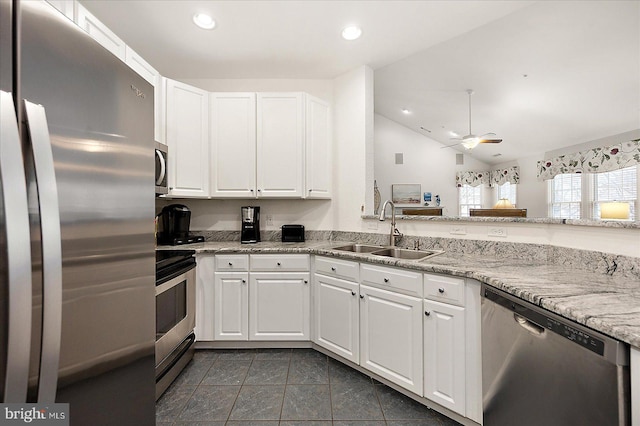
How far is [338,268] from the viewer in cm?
220

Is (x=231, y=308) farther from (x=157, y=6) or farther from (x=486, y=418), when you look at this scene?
(x=157, y=6)

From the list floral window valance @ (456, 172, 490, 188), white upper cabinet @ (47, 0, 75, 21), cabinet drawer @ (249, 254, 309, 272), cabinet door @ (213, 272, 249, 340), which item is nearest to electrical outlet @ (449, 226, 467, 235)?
cabinet drawer @ (249, 254, 309, 272)

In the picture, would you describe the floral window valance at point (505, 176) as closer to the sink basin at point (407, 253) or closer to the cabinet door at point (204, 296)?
the sink basin at point (407, 253)

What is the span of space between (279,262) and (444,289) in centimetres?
134

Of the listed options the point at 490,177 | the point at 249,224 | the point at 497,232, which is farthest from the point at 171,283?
the point at 490,177

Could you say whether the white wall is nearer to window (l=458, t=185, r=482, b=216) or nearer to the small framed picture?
the small framed picture

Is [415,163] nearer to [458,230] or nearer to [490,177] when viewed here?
[490,177]

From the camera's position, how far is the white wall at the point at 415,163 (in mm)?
6762

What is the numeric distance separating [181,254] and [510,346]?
223 cm

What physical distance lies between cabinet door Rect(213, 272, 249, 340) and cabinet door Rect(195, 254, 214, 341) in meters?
0.04

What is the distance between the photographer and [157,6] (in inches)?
80.2

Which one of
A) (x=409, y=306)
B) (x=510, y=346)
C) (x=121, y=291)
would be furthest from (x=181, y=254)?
(x=510, y=346)

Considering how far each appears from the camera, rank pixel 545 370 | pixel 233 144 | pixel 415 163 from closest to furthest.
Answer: pixel 545 370
pixel 233 144
pixel 415 163

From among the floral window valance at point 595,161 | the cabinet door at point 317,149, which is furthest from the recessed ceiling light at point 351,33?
the floral window valance at point 595,161
